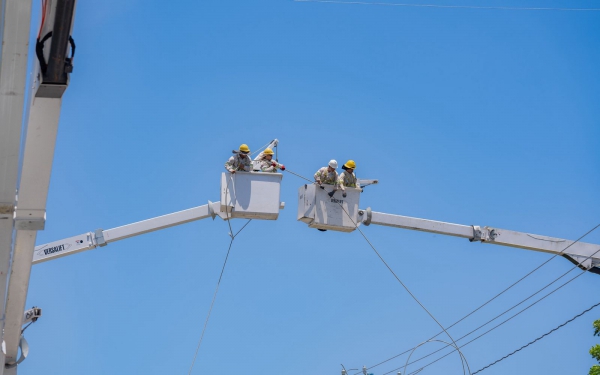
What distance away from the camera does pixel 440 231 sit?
17453 mm

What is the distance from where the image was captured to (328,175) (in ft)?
54.5

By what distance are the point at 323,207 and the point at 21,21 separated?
837cm

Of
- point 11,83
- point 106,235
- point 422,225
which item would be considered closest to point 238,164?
point 106,235

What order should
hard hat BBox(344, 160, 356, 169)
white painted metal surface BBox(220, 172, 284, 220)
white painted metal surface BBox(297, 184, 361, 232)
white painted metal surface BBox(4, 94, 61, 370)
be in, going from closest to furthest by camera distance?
white painted metal surface BBox(4, 94, 61, 370), white painted metal surface BBox(220, 172, 284, 220), white painted metal surface BBox(297, 184, 361, 232), hard hat BBox(344, 160, 356, 169)

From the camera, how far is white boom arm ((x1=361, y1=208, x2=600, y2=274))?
1744cm

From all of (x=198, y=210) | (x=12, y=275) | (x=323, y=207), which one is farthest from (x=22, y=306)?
(x=323, y=207)

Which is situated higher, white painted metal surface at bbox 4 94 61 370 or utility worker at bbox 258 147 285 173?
utility worker at bbox 258 147 285 173

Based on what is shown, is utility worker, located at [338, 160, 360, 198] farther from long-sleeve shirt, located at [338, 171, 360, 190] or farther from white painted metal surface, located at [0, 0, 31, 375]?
white painted metal surface, located at [0, 0, 31, 375]

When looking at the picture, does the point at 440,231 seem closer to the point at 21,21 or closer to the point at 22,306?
the point at 22,306

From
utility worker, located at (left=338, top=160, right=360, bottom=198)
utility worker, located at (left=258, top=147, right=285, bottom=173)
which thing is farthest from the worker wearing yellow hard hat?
utility worker, located at (left=338, top=160, right=360, bottom=198)

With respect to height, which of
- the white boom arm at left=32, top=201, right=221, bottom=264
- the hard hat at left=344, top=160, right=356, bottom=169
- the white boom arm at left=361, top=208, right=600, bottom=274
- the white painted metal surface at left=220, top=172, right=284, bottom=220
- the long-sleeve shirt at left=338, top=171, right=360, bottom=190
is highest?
the hard hat at left=344, top=160, right=356, bottom=169

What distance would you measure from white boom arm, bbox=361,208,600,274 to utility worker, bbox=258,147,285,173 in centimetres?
279

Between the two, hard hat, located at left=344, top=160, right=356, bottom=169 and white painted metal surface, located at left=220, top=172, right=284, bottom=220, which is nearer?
white painted metal surface, located at left=220, top=172, right=284, bottom=220

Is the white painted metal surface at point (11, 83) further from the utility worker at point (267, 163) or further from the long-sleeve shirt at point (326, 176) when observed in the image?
the long-sleeve shirt at point (326, 176)
